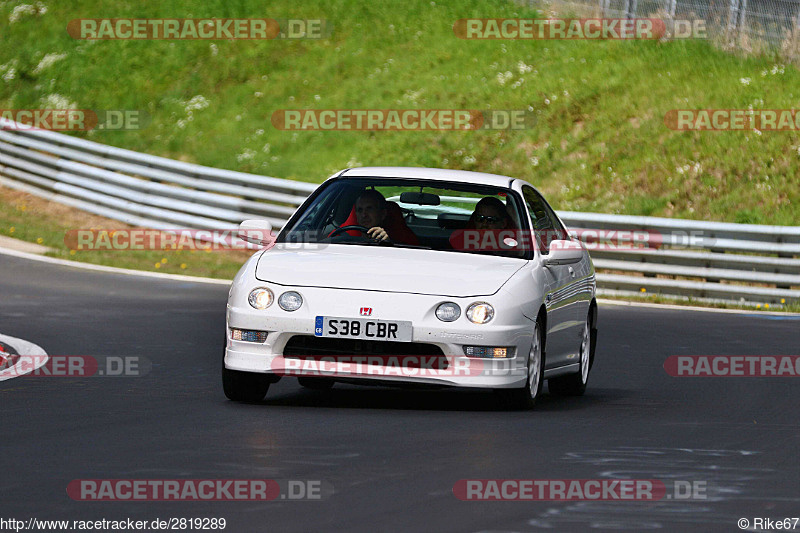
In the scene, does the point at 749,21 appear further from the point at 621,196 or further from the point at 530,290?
the point at 530,290

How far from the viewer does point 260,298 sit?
977 cm

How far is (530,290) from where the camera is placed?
10055 mm

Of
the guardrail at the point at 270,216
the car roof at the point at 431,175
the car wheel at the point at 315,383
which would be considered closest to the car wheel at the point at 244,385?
the car wheel at the point at 315,383

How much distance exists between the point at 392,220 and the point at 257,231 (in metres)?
0.90

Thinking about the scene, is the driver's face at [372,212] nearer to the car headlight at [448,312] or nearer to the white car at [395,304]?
the white car at [395,304]

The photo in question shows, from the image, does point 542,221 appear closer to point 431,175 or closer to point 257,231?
point 431,175

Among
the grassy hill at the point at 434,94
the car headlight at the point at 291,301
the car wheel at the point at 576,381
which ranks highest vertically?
the grassy hill at the point at 434,94

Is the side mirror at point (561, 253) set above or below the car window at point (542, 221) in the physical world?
below

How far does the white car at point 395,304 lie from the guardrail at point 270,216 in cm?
1083

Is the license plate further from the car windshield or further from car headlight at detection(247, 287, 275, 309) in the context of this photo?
the car windshield

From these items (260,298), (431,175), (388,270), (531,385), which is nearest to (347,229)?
(431,175)

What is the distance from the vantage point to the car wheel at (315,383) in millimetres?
11000

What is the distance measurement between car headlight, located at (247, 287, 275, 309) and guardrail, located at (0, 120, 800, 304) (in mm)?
12371

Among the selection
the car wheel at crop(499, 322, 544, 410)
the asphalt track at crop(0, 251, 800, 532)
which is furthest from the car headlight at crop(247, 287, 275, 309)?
the car wheel at crop(499, 322, 544, 410)
